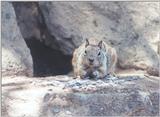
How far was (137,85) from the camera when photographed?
729 cm

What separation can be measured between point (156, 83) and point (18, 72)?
87.9 inches

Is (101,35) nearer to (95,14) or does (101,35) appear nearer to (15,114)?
(95,14)

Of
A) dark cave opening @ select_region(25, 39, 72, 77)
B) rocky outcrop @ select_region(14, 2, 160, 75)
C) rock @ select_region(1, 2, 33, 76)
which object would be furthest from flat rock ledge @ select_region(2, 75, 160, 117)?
dark cave opening @ select_region(25, 39, 72, 77)

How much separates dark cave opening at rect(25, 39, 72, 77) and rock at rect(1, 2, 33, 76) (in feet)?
5.42

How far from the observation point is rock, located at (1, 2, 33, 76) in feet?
Answer: 27.1

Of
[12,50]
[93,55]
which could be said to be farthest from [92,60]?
[12,50]

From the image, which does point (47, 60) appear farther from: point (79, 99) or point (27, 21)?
point (79, 99)

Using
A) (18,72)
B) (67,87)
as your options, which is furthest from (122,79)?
(18,72)

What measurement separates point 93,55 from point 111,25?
8.28 ft

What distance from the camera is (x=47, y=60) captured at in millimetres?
10672

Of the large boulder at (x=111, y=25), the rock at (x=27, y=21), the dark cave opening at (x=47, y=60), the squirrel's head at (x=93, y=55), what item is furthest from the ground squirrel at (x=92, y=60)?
the rock at (x=27, y=21)

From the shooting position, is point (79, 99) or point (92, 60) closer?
point (79, 99)

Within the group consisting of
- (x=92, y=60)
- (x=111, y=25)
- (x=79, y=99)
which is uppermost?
(x=111, y=25)

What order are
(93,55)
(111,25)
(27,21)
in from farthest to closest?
(27,21), (111,25), (93,55)
